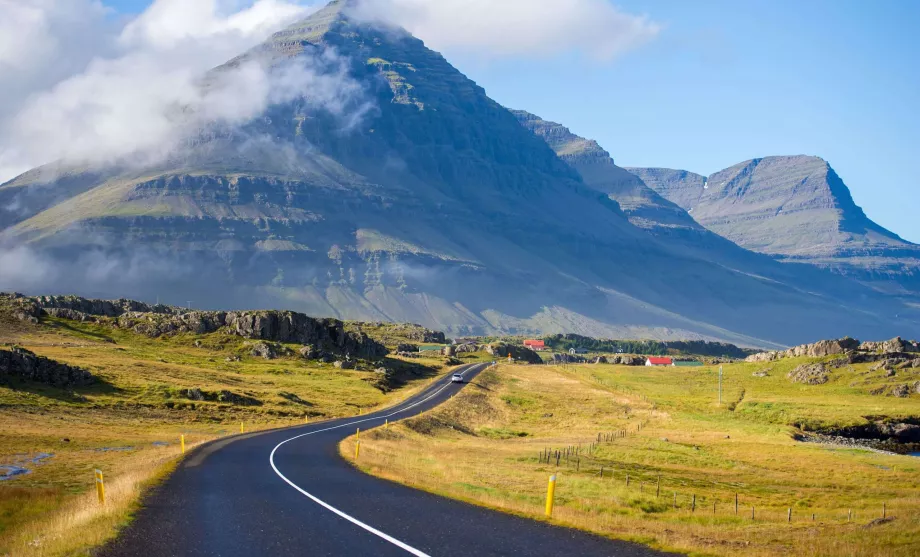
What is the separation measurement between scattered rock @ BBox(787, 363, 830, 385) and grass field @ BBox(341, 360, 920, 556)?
10247 mm

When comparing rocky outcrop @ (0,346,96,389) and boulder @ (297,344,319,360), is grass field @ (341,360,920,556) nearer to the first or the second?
rocky outcrop @ (0,346,96,389)

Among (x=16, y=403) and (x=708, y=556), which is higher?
(x=708, y=556)

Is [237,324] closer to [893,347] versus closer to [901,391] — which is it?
[901,391]

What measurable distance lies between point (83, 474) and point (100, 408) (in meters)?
35.8

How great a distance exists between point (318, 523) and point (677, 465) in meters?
39.3

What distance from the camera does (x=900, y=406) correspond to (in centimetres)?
10281

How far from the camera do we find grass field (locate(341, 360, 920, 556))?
2541cm

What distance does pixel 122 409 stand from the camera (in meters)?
Answer: 70.7

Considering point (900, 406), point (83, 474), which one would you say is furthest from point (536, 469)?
point (900, 406)

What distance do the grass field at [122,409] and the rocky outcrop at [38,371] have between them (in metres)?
1.79

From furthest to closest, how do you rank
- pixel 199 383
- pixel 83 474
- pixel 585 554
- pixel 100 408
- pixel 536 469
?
pixel 199 383
pixel 100 408
pixel 536 469
pixel 83 474
pixel 585 554

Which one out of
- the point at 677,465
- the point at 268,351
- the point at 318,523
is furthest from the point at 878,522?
the point at 268,351

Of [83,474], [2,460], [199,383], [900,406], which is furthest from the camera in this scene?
[900,406]

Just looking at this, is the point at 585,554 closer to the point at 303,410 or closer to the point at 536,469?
the point at 536,469
